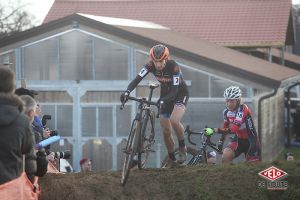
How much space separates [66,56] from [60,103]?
135 cm

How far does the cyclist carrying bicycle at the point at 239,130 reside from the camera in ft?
32.3

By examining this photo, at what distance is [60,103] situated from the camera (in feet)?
59.5

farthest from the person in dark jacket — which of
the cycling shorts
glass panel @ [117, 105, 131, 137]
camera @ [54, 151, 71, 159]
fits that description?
glass panel @ [117, 105, 131, 137]

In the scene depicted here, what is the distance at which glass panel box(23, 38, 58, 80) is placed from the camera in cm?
1802

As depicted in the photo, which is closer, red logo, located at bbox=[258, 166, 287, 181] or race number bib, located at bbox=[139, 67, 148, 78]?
red logo, located at bbox=[258, 166, 287, 181]

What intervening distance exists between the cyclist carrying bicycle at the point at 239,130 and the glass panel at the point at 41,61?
8867 mm

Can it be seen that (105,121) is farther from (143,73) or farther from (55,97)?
(143,73)

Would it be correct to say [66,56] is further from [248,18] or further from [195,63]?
[248,18]

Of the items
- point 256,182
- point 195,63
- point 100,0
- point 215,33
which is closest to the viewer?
point 256,182

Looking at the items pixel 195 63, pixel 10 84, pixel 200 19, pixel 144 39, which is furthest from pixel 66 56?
pixel 200 19

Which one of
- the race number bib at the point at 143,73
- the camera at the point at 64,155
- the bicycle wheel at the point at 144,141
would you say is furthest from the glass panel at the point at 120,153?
the race number bib at the point at 143,73

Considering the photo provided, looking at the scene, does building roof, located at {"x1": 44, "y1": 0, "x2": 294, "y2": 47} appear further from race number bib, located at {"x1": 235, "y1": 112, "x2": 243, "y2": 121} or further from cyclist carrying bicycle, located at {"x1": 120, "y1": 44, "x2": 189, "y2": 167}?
cyclist carrying bicycle, located at {"x1": 120, "y1": 44, "x2": 189, "y2": 167}

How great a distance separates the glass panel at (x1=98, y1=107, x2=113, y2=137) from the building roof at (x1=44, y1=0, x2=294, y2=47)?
40.4ft

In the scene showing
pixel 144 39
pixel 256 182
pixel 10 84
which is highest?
pixel 144 39
